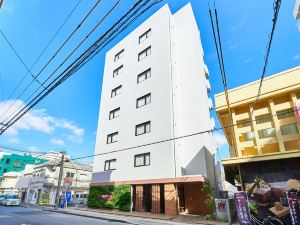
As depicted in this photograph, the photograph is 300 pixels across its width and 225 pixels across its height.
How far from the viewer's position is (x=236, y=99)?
15875 millimetres

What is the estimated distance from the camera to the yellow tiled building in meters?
12.4

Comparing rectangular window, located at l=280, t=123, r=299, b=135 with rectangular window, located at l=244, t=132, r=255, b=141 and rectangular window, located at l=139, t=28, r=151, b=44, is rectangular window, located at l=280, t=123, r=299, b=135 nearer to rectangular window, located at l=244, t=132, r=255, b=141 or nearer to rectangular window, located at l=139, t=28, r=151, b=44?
rectangular window, located at l=244, t=132, r=255, b=141

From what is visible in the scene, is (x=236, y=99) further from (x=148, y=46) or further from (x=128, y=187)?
(x=148, y=46)

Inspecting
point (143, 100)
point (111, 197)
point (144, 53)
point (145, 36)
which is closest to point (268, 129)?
point (143, 100)

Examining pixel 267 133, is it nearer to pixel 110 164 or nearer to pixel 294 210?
pixel 294 210

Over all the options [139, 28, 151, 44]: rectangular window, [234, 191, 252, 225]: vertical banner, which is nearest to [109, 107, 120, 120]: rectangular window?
[139, 28, 151, 44]: rectangular window

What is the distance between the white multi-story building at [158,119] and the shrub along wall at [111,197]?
2.59 ft

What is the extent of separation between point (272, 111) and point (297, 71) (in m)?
3.17

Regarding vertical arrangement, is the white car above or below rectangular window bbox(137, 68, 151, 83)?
below

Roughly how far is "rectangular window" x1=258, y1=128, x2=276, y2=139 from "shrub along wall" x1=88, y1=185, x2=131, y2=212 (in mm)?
13174

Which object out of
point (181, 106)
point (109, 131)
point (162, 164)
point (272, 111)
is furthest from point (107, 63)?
point (272, 111)

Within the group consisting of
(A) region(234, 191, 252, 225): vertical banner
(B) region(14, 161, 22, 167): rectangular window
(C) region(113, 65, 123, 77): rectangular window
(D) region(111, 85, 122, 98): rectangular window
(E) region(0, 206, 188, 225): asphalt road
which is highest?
(C) region(113, 65, 123, 77): rectangular window

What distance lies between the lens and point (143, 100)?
2431cm

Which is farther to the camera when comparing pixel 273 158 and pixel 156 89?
pixel 156 89
